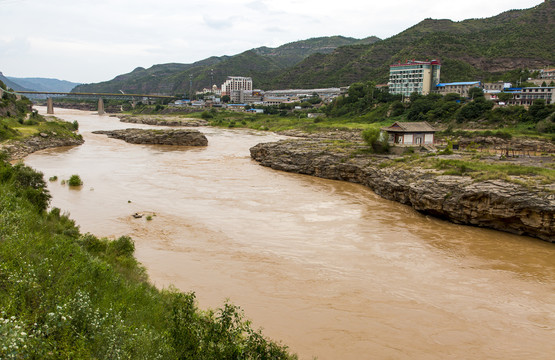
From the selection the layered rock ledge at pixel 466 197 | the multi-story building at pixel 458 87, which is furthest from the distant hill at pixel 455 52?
the layered rock ledge at pixel 466 197

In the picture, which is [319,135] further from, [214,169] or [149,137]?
[214,169]

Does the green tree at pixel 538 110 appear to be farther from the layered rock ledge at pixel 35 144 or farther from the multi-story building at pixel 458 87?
the layered rock ledge at pixel 35 144

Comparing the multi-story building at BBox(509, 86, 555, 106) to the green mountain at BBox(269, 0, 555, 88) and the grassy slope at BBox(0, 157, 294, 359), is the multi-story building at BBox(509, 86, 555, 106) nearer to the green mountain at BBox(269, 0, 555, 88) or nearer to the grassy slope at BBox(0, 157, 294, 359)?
the green mountain at BBox(269, 0, 555, 88)

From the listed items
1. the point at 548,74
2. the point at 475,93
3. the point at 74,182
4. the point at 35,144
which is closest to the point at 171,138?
the point at 35,144

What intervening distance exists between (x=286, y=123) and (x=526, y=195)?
60.8 meters

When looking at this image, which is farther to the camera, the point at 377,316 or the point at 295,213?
the point at 295,213

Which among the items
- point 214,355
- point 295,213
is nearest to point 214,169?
point 295,213

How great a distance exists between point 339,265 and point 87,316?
33.3 ft

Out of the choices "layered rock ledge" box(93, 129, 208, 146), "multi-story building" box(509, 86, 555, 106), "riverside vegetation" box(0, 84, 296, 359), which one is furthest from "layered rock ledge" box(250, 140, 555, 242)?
"multi-story building" box(509, 86, 555, 106)

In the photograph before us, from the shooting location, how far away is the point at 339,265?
14586mm

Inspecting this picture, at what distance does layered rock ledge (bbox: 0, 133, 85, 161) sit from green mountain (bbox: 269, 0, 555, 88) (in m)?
63.8

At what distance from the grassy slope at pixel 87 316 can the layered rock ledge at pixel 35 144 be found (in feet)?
98.8

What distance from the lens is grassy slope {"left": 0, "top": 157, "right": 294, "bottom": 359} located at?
5336 millimetres

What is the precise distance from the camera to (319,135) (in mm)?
61156
